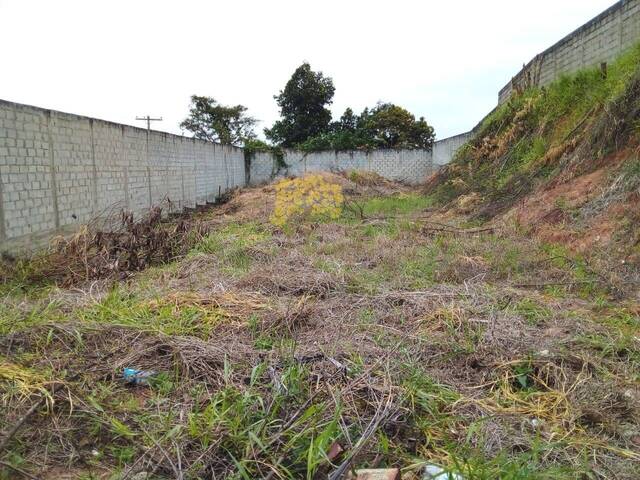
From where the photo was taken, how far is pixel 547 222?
6426mm

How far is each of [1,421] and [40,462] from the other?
340mm

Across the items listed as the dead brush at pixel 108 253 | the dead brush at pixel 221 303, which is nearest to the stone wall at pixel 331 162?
the dead brush at pixel 108 253

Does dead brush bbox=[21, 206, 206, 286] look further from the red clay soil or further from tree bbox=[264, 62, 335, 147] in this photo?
tree bbox=[264, 62, 335, 147]

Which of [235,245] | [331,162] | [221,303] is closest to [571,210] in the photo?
[235,245]

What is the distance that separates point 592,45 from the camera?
9625mm

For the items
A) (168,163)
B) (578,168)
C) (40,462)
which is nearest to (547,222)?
(578,168)

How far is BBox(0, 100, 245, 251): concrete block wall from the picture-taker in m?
6.02

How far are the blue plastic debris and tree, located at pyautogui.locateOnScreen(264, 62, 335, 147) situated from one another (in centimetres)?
2679

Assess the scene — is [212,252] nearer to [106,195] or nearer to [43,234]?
[43,234]

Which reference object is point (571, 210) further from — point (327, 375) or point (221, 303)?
point (327, 375)

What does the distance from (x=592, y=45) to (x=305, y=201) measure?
6.56m

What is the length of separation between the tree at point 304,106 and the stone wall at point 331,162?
7.54 meters

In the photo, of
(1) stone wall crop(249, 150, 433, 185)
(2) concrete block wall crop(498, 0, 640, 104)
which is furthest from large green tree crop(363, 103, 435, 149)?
(2) concrete block wall crop(498, 0, 640, 104)

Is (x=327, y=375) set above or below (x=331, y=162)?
below
